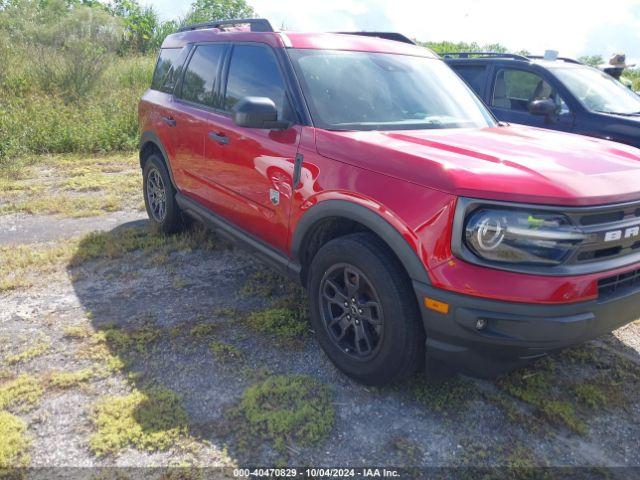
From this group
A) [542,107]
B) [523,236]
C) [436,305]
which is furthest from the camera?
[542,107]

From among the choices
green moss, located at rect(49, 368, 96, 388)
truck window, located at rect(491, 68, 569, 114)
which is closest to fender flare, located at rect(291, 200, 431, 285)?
green moss, located at rect(49, 368, 96, 388)

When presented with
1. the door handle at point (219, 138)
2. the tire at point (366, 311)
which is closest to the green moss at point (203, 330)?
the tire at point (366, 311)

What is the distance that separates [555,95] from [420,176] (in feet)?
15.9

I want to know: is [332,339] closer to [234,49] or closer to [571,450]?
[571,450]

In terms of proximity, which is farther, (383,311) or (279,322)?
(279,322)

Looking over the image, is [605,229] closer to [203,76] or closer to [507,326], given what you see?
[507,326]

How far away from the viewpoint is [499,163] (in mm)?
2479

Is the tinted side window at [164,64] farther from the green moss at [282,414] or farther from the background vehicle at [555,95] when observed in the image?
the background vehicle at [555,95]

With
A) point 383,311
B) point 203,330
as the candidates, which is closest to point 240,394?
point 203,330

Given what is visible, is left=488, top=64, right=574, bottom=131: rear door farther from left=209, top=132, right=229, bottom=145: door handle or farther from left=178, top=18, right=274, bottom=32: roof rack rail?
left=209, top=132, right=229, bottom=145: door handle

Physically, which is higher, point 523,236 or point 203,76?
point 203,76

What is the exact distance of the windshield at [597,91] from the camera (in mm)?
6336

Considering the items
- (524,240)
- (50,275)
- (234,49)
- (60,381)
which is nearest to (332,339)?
(524,240)

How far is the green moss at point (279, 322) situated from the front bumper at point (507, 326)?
3.71 feet
